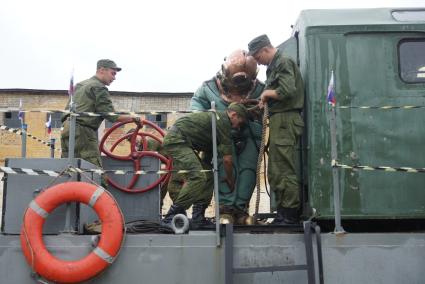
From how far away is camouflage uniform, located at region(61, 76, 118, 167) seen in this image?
19.7ft

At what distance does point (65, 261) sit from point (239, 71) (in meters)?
2.71

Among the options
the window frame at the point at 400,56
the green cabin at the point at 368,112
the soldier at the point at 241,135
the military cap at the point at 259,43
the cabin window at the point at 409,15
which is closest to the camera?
the green cabin at the point at 368,112

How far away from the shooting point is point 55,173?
4059 millimetres

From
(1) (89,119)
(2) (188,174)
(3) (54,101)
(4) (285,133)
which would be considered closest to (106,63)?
(1) (89,119)

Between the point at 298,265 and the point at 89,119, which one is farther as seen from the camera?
the point at 89,119

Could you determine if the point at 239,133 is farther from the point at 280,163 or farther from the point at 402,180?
the point at 402,180

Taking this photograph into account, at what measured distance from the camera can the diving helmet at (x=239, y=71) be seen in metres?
5.45

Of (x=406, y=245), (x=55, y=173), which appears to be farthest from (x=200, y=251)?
(x=406, y=245)

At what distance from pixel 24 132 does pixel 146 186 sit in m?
1.53

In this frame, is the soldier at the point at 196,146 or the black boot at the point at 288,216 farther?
the soldier at the point at 196,146

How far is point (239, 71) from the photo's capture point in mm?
5457

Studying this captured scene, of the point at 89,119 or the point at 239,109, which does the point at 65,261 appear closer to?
the point at 239,109

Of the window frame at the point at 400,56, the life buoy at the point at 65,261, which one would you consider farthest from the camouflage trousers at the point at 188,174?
the window frame at the point at 400,56

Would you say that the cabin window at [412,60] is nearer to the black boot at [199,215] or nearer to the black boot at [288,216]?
the black boot at [288,216]
